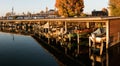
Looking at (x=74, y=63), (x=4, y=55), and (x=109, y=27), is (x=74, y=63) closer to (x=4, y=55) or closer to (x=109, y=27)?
(x=109, y=27)

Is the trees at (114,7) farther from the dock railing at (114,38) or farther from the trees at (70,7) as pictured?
the dock railing at (114,38)

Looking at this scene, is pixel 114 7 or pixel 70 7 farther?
pixel 70 7

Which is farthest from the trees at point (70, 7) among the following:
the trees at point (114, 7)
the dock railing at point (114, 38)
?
the dock railing at point (114, 38)

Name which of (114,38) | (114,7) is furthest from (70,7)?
(114,38)

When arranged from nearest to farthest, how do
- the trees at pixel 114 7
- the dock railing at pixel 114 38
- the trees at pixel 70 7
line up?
the dock railing at pixel 114 38 < the trees at pixel 114 7 < the trees at pixel 70 7

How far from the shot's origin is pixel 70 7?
61188mm

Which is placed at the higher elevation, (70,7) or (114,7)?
(70,7)

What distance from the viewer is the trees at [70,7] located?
60719 millimetres

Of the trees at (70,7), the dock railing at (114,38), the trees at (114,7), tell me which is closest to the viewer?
the dock railing at (114,38)

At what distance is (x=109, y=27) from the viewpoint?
2752cm

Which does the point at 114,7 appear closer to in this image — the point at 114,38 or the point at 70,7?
the point at 70,7

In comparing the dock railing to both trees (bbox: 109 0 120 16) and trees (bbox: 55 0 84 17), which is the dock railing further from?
trees (bbox: 55 0 84 17)

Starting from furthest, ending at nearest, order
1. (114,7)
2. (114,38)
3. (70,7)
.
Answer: (70,7) < (114,7) < (114,38)

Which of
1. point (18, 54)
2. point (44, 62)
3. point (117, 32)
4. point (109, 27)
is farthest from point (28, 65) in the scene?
point (117, 32)
